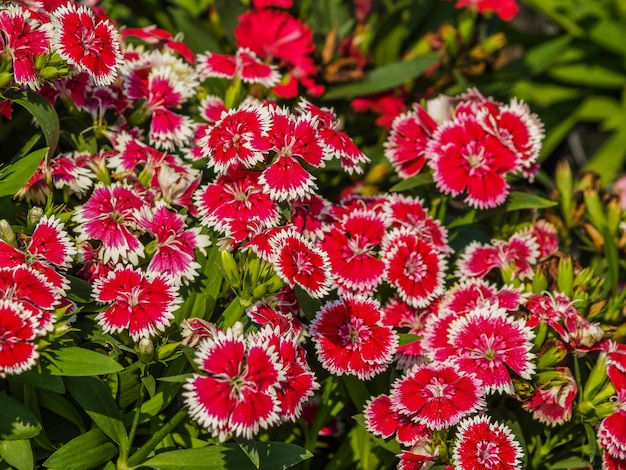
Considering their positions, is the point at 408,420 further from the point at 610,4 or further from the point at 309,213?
the point at 610,4

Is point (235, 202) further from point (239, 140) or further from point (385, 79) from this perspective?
point (385, 79)

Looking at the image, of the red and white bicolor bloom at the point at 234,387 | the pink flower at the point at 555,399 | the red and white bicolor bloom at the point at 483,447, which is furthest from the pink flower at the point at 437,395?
the red and white bicolor bloom at the point at 234,387

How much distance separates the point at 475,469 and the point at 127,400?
0.60 metres

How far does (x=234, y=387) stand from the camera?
1.09 m

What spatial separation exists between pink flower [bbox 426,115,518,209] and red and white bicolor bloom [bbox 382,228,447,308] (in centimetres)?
16

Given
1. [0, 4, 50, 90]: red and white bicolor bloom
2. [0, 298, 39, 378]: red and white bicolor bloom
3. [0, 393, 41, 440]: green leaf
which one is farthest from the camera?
[0, 4, 50, 90]: red and white bicolor bloom

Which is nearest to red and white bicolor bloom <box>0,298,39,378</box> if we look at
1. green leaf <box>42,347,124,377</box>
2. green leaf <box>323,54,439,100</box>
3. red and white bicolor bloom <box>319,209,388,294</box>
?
green leaf <box>42,347,124,377</box>

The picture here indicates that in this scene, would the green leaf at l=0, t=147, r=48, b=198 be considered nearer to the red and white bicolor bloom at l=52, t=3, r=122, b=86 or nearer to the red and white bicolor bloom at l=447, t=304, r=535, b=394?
the red and white bicolor bloom at l=52, t=3, r=122, b=86

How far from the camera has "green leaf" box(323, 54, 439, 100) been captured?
7.38 feet

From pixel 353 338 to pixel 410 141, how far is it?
0.53 meters

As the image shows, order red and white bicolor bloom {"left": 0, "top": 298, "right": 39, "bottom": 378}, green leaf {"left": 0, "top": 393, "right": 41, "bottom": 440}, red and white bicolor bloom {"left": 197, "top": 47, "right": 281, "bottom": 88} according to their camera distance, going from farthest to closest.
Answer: red and white bicolor bloom {"left": 197, "top": 47, "right": 281, "bottom": 88} < green leaf {"left": 0, "top": 393, "right": 41, "bottom": 440} < red and white bicolor bloom {"left": 0, "top": 298, "right": 39, "bottom": 378}

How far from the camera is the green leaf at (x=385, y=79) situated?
225 centimetres

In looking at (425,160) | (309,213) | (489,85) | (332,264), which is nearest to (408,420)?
(332,264)

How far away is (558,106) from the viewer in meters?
3.34
